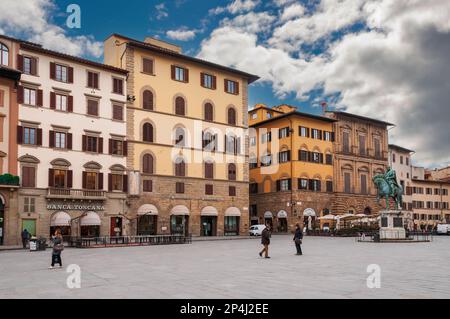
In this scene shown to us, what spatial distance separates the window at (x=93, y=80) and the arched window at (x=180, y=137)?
9.85 meters

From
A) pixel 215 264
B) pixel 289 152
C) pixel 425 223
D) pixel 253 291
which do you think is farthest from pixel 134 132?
pixel 425 223

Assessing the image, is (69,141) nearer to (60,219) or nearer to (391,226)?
(60,219)

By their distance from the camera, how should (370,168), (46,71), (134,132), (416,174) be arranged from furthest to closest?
1. (416,174)
2. (370,168)
3. (134,132)
4. (46,71)

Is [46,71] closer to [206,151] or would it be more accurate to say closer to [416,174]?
[206,151]

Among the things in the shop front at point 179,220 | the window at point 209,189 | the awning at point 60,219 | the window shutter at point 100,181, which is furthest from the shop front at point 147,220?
the awning at point 60,219

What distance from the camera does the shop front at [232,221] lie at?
181 feet

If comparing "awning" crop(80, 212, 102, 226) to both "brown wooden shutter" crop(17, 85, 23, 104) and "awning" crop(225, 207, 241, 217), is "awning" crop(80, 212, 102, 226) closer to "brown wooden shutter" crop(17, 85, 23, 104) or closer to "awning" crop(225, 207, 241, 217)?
"brown wooden shutter" crop(17, 85, 23, 104)

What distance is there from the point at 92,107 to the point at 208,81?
49.1 feet

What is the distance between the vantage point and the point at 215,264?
2095 cm

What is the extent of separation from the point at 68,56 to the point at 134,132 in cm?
941

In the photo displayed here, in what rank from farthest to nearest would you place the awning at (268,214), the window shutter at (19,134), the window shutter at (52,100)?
the awning at (268,214), the window shutter at (52,100), the window shutter at (19,134)

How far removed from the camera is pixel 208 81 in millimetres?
55219

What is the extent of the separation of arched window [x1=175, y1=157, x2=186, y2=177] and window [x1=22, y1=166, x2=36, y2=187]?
14950mm

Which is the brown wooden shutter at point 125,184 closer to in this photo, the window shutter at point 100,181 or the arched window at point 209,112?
the window shutter at point 100,181
